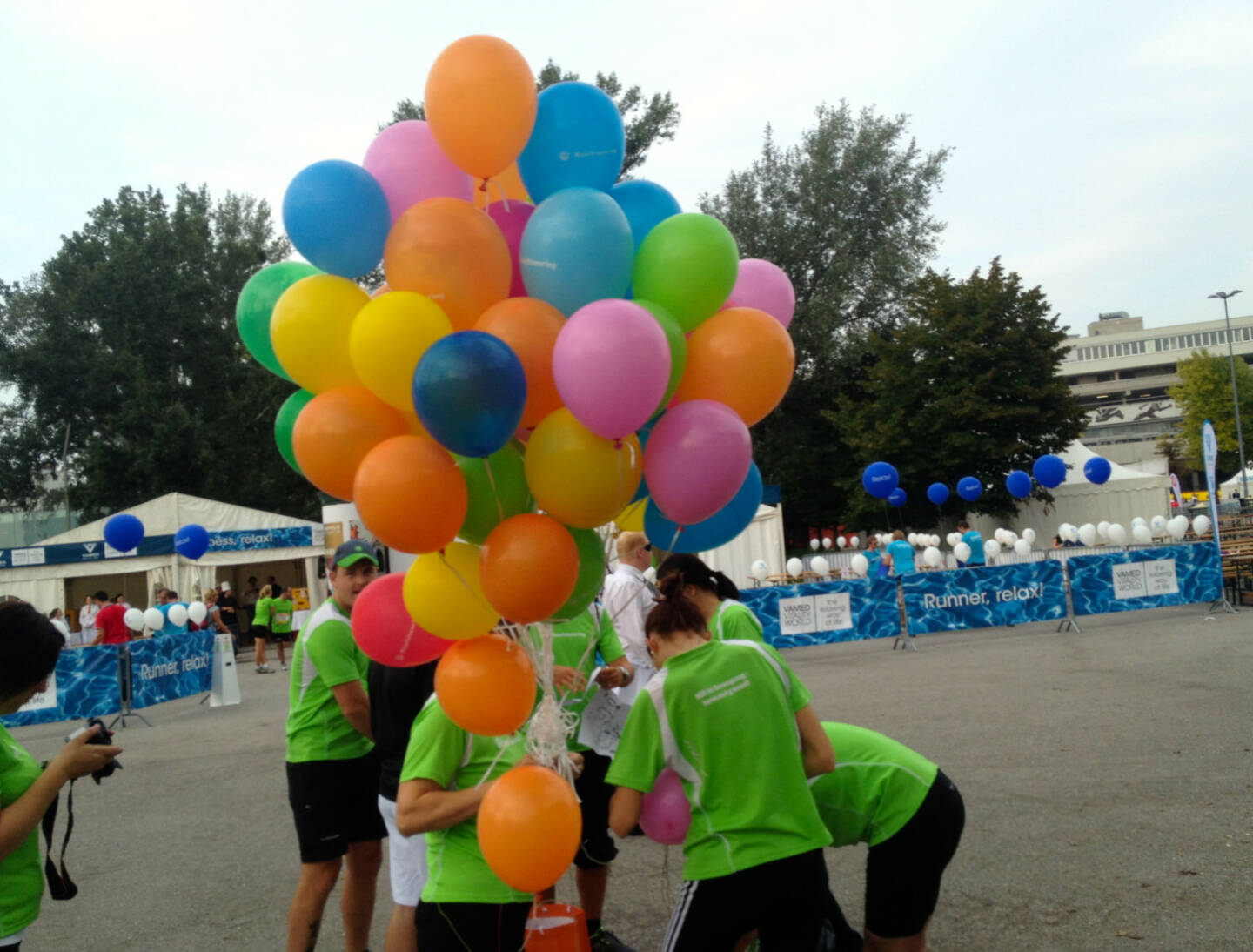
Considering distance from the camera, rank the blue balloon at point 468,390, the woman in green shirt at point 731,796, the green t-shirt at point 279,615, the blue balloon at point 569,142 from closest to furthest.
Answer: the blue balloon at point 468,390 → the woman in green shirt at point 731,796 → the blue balloon at point 569,142 → the green t-shirt at point 279,615

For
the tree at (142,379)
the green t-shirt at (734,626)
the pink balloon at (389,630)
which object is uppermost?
the tree at (142,379)

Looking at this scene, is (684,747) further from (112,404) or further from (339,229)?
(112,404)

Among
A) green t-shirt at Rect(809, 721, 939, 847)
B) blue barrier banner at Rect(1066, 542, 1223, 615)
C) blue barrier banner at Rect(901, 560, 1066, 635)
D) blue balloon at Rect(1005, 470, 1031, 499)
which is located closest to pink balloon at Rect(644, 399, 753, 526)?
green t-shirt at Rect(809, 721, 939, 847)

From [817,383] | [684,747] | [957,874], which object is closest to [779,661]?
[684,747]

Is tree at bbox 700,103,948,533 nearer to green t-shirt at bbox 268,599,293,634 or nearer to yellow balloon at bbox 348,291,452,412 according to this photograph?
green t-shirt at bbox 268,599,293,634

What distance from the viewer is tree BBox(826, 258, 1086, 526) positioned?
31875 millimetres

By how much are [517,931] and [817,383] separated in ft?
118

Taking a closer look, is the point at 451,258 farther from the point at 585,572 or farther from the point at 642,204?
the point at 585,572

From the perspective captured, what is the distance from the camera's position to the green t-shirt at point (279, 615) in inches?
781

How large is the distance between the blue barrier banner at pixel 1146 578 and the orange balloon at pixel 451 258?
15498 mm

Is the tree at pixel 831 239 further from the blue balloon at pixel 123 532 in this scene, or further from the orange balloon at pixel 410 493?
the orange balloon at pixel 410 493

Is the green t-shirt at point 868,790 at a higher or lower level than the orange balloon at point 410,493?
lower

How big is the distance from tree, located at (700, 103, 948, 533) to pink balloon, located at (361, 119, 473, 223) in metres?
33.9

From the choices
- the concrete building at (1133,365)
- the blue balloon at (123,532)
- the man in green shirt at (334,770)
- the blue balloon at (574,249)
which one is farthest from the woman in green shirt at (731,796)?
the concrete building at (1133,365)
